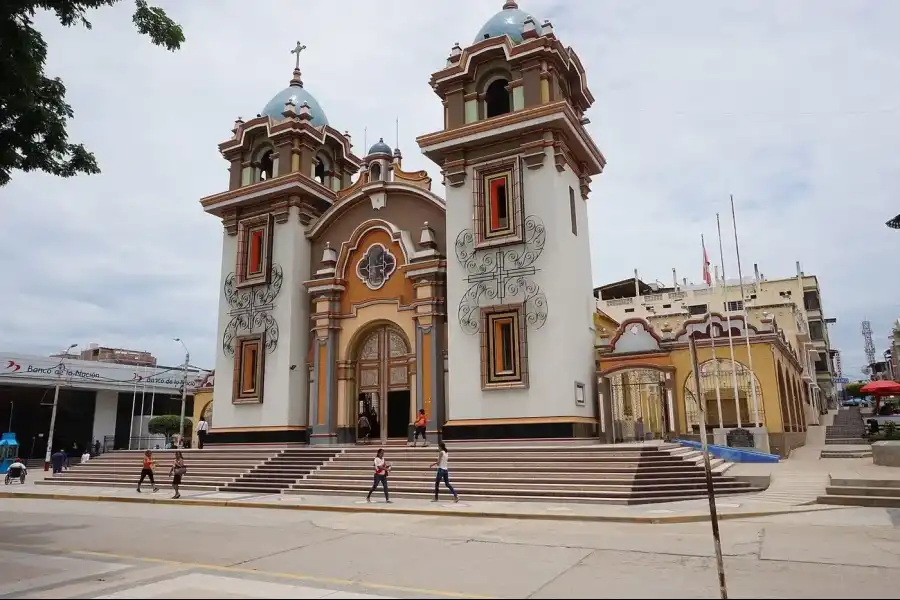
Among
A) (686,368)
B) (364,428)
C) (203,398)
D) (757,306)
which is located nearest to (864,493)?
(686,368)

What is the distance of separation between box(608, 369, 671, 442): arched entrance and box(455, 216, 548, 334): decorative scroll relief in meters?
3.91

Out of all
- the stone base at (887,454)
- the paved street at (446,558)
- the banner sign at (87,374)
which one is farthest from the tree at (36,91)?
the banner sign at (87,374)

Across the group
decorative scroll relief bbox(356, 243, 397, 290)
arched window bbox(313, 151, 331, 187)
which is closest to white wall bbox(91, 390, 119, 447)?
arched window bbox(313, 151, 331, 187)

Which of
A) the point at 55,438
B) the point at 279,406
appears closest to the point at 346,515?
the point at 279,406

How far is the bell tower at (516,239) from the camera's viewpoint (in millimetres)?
20469

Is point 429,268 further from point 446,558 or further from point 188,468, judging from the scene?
point 446,558

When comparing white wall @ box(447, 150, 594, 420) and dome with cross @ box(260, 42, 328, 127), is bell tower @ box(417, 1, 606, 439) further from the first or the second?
dome with cross @ box(260, 42, 328, 127)

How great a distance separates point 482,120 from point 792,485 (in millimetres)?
14237

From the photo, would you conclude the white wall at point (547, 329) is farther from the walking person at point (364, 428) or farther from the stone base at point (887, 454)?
the stone base at point (887, 454)

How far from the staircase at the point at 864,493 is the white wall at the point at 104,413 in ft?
163

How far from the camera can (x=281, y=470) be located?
70.7ft

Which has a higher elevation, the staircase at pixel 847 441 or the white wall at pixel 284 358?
the white wall at pixel 284 358

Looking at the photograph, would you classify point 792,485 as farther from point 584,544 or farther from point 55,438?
point 55,438

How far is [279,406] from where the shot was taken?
2517 centimetres
